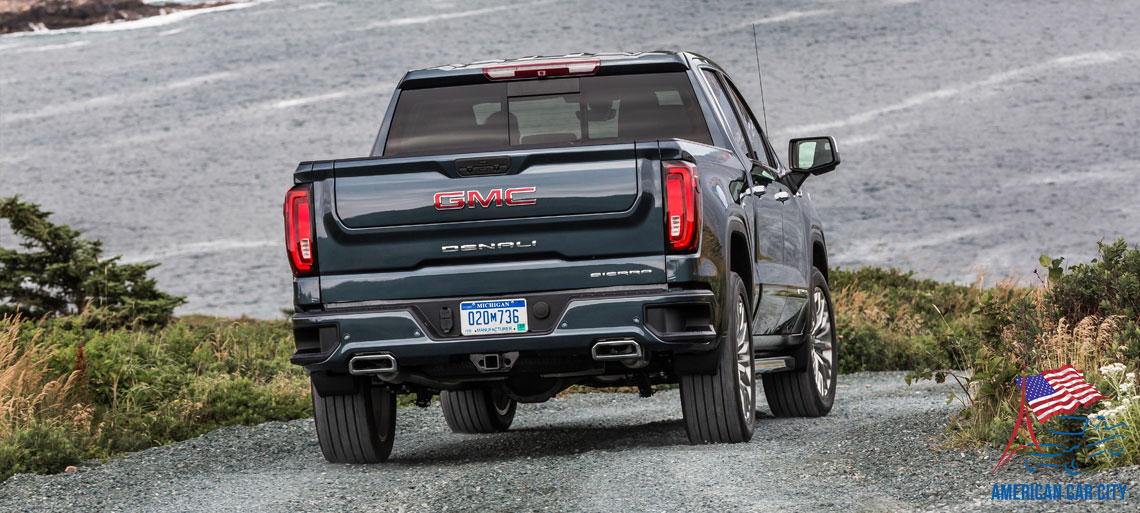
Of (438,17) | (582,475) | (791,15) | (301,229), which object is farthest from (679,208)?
(438,17)

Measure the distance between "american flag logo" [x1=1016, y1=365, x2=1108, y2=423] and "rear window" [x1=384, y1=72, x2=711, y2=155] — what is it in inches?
93.8

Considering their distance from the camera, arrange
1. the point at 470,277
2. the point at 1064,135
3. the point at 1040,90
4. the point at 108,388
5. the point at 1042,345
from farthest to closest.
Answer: the point at 1040,90
the point at 1064,135
the point at 108,388
the point at 1042,345
the point at 470,277

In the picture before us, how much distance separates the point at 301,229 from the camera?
6211 millimetres

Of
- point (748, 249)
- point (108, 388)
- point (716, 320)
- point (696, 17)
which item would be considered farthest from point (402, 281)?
point (696, 17)

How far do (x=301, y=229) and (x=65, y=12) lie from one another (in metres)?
44.5

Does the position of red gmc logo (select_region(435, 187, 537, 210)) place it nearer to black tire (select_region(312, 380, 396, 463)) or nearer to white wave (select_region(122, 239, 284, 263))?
black tire (select_region(312, 380, 396, 463))

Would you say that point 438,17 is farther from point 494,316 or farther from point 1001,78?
point 494,316

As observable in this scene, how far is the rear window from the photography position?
7.44 meters

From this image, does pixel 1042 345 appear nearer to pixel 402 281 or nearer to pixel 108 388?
pixel 402 281

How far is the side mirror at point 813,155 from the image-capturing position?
331 inches

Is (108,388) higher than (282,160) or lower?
higher

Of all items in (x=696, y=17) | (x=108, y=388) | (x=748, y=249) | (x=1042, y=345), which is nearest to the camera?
(x=1042, y=345)

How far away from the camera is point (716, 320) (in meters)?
6.24

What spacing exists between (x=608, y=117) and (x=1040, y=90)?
36.2 meters
